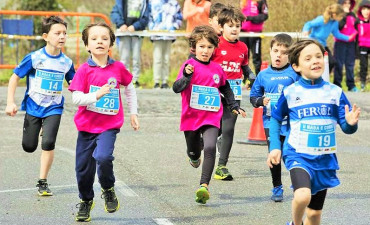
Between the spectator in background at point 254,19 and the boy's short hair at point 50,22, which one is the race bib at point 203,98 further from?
the spectator in background at point 254,19

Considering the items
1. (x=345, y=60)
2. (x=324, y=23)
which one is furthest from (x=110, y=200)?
(x=345, y=60)

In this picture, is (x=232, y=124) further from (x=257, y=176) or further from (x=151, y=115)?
(x=151, y=115)

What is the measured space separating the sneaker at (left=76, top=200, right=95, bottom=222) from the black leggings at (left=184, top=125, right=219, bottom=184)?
3.87ft

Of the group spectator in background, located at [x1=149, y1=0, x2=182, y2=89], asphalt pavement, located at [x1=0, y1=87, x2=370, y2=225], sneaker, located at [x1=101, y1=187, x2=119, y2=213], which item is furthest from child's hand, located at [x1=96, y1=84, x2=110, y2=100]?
spectator in background, located at [x1=149, y1=0, x2=182, y2=89]

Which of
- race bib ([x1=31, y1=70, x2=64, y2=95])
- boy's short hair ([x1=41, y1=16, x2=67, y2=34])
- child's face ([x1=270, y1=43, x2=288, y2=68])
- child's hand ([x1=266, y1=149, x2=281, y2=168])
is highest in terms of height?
boy's short hair ([x1=41, y1=16, x2=67, y2=34])

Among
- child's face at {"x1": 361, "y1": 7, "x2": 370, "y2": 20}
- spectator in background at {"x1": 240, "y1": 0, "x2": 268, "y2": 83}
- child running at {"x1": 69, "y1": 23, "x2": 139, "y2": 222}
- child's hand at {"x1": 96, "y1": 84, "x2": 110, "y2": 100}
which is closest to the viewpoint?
child's hand at {"x1": 96, "y1": 84, "x2": 110, "y2": 100}

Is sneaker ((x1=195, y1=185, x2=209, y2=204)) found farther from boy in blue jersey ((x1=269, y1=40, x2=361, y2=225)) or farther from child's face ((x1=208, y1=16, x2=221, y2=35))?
child's face ((x1=208, y1=16, x2=221, y2=35))

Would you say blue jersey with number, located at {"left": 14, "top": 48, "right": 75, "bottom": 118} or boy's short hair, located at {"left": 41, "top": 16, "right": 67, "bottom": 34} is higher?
boy's short hair, located at {"left": 41, "top": 16, "right": 67, "bottom": 34}

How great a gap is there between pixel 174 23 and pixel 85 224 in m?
12.0

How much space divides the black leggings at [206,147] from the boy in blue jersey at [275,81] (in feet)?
1.61

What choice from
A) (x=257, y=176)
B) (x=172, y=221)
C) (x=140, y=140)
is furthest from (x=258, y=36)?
(x=172, y=221)

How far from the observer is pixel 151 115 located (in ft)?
55.2

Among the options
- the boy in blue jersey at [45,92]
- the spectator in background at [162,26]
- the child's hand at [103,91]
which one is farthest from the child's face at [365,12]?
the child's hand at [103,91]

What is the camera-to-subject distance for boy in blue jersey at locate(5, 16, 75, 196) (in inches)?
391
